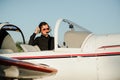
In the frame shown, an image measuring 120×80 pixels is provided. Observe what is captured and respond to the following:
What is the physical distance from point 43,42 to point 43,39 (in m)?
0.11

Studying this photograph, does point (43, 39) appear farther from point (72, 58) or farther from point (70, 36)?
point (72, 58)

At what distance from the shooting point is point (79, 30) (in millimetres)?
7633

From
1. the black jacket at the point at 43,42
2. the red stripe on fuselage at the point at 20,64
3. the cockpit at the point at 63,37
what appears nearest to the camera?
the red stripe on fuselage at the point at 20,64

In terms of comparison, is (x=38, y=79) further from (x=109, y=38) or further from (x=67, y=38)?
(x=109, y=38)

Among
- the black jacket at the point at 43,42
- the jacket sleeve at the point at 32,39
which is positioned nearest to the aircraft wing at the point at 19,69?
the black jacket at the point at 43,42

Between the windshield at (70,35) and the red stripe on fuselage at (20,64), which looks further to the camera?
the windshield at (70,35)

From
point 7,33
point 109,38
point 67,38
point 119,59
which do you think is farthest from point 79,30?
point 7,33

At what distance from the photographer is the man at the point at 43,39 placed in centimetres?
775

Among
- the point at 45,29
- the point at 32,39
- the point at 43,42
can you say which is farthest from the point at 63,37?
the point at 32,39

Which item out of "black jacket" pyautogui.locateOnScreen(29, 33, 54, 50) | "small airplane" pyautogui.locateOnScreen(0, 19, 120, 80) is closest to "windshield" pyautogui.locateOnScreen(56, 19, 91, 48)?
"small airplane" pyautogui.locateOnScreen(0, 19, 120, 80)

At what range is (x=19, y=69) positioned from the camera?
595 cm

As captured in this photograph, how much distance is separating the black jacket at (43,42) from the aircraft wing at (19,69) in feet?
4.96

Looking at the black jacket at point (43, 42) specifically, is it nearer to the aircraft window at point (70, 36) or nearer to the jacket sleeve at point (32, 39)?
the jacket sleeve at point (32, 39)

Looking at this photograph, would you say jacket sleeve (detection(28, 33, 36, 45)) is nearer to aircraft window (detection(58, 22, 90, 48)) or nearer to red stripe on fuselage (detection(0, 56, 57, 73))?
aircraft window (detection(58, 22, 90, 48))
